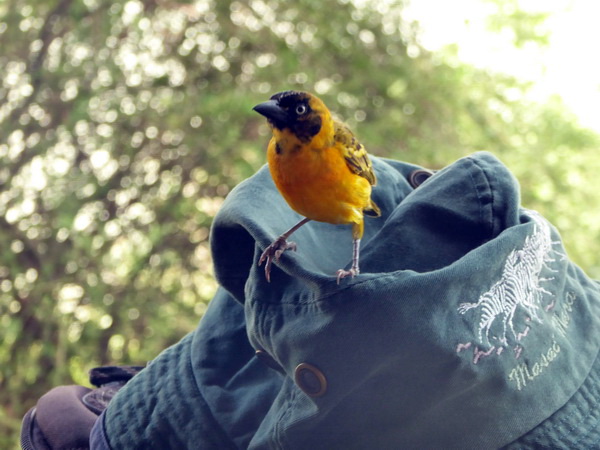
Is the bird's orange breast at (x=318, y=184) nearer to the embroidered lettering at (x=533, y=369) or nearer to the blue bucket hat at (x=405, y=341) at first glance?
the blue bucket hat at (x=405, y=341)

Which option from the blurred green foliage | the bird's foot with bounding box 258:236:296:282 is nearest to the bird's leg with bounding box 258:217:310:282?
the bird's foot with bounding box 258:236:296:282

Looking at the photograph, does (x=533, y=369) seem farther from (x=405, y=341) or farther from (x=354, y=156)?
(x=354, y=156)

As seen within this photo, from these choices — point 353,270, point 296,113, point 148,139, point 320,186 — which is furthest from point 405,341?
point 148,139

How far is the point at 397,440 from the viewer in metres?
0.77

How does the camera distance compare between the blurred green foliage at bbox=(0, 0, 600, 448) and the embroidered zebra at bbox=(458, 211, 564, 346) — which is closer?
the embroidered zebra at bbox=(458, 211, 564, 346)

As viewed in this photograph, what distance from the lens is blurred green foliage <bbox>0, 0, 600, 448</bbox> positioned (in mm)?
2617

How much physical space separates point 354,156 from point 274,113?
134mm

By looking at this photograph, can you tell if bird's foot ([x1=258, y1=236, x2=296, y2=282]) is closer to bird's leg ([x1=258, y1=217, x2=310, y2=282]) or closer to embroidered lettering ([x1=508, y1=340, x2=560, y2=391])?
bird's leg ([x1=258, y1=217, x2=310, y2=282])

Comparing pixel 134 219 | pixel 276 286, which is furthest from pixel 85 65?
pixel 276 286

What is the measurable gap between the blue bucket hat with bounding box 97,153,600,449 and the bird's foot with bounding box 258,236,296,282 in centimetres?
1

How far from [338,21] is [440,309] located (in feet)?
7.40

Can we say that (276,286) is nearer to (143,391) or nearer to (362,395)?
(362,395)

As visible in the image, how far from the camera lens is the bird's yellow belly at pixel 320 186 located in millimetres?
892

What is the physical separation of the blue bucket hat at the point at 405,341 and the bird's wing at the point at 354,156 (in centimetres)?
11
